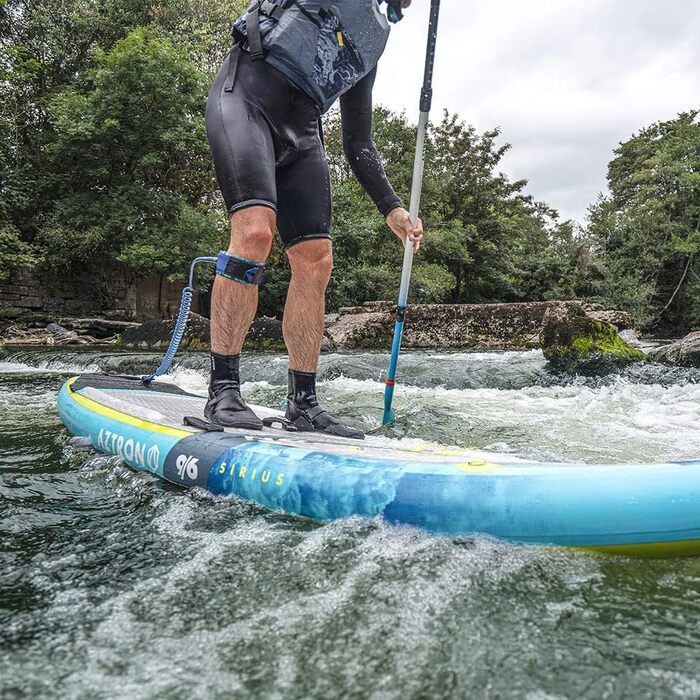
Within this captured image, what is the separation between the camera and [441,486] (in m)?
1.44

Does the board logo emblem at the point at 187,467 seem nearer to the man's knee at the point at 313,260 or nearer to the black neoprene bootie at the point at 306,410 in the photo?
the black neoprene bootie at the point at 306,410

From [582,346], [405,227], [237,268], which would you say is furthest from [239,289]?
[582,346]

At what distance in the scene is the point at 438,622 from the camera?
1.04 meters

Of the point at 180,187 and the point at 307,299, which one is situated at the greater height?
the point at 180,187

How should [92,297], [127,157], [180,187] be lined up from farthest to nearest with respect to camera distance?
[180,187] < [92,297] < [127,157]

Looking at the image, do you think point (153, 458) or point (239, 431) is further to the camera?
point (239, 431)

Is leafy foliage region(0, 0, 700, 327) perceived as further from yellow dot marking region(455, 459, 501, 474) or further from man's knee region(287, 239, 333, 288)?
yellow dot marking region(455, 459, 501, 474)

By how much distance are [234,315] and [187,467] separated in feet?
2.31

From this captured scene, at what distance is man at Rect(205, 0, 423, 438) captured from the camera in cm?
236

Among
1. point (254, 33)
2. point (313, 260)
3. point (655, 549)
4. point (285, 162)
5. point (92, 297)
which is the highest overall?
point (254, 33)

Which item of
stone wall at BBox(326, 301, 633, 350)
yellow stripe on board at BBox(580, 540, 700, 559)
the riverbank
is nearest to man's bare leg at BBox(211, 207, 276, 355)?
yellow stripe on board at BBox(580, 540, 700, 559)

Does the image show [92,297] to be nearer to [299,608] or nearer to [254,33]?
[254,33]

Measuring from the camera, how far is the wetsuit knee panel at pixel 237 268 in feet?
7.73

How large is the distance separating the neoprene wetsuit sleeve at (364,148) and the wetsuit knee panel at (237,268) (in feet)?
2.78
